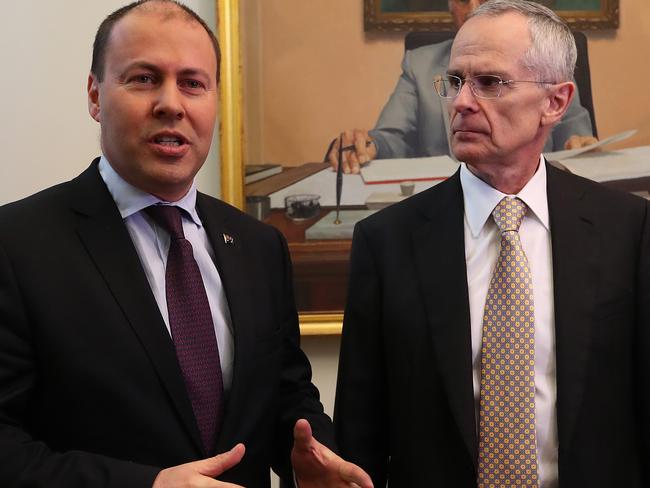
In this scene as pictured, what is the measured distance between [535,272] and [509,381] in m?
0.29

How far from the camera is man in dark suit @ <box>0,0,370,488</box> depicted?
1.49 m

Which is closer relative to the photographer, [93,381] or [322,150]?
[93,381]

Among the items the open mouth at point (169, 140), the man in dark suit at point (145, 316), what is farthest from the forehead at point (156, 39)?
the open mouth at point (169, 140)

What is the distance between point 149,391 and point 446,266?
77 cm

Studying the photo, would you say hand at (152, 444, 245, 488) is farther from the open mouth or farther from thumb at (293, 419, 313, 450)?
the open mouth

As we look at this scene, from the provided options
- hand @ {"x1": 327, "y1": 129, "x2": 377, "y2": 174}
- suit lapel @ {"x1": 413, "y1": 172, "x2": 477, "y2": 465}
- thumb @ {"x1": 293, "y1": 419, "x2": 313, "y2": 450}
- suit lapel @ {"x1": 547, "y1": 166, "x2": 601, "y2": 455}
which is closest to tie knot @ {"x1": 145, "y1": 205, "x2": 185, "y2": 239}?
thumb @ {"x1": 293, "y1": 419, "x2": 313, "y2": 450}

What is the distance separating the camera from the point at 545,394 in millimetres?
1815


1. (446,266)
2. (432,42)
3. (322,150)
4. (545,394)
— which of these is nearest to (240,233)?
(446,266)

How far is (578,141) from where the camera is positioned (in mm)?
2879

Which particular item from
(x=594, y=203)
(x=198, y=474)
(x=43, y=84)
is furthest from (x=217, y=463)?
(x=43, y=84)

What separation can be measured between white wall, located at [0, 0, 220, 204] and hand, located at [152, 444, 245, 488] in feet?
5.47

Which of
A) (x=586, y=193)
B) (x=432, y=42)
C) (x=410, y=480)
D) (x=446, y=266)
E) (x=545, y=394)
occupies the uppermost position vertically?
(x=432, y=42)

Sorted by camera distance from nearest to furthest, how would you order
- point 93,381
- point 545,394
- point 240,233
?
point 93,381 → point 545,394 → point 240,233

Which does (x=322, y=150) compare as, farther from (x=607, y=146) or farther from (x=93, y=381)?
(x=93, y=381)
